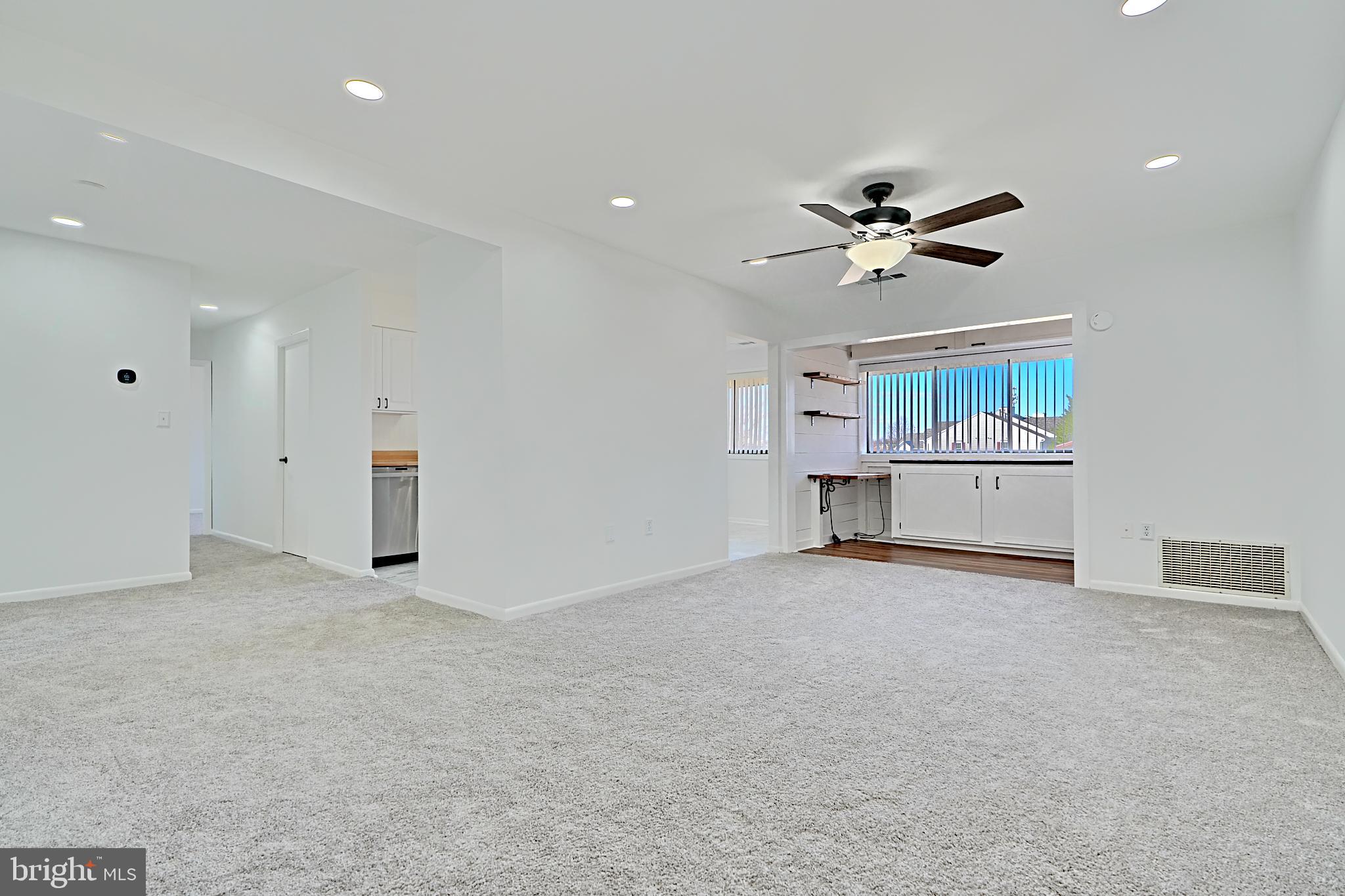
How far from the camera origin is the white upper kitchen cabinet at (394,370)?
5484 millimetres

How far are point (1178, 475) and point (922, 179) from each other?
267cm

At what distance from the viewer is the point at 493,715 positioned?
2.41m

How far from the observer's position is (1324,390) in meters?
3.12

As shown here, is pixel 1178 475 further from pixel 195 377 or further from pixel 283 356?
pixel 195 377

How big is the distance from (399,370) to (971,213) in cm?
450

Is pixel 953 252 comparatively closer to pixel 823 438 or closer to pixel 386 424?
pixel 823 438

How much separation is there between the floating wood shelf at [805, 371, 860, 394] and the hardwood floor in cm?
170

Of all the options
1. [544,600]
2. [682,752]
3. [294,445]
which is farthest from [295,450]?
[682,752]

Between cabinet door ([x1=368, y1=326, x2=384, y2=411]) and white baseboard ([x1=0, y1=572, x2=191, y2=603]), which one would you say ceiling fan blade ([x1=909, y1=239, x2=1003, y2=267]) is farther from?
white baseboard ([x1=0, y1=572, x2=191, y2=603])

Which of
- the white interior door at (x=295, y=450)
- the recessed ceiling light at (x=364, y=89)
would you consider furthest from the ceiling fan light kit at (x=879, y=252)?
the white interior door at (x=295, y=450)

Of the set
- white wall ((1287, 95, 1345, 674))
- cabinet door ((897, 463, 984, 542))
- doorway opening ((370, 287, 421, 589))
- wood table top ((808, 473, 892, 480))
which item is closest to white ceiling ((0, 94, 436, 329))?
doorway opening ((370, 287, 421, 589))

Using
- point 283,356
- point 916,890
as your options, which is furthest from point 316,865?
point 283,356

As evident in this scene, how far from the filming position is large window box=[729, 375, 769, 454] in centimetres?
805

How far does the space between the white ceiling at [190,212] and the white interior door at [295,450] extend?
0.78 meters
